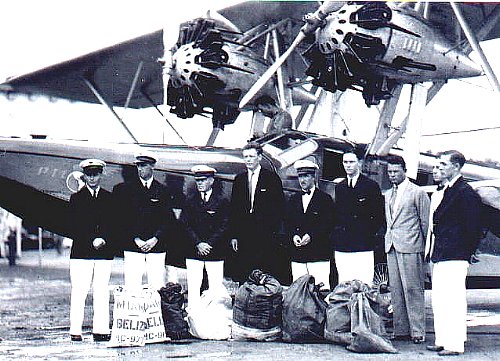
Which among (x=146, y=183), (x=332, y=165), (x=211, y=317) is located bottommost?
(x=211, y=317)

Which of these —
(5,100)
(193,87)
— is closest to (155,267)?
(193,87)

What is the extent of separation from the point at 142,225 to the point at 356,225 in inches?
77.3

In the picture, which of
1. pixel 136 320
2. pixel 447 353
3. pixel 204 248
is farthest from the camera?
pixel 204 248

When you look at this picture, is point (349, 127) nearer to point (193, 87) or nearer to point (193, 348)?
point (193, 87)

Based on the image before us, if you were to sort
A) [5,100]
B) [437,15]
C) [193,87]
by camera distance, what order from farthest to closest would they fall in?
[5,100], [193,87], [437,15]

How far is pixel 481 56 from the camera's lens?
8.21m

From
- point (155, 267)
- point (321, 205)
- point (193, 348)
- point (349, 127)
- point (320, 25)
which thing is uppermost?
point (320, 25)

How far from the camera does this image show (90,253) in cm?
638

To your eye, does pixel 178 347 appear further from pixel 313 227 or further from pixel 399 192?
pixel 399 192

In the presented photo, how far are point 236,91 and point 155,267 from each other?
5.02 m

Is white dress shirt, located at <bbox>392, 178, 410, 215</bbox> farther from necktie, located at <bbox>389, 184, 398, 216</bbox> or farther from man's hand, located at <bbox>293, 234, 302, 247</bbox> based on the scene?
man's hand, located at <bbox>293, 234, 302, 247</bbox>

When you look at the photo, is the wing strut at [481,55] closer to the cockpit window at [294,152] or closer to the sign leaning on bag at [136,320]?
the cockpit window at [294,152]

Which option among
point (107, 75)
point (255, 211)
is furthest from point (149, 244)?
point (107, 75)

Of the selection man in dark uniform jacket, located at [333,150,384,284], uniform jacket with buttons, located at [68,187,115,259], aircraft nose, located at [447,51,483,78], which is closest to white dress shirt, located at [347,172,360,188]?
man in dark uniform jacket, located at [333,150,384,284]
